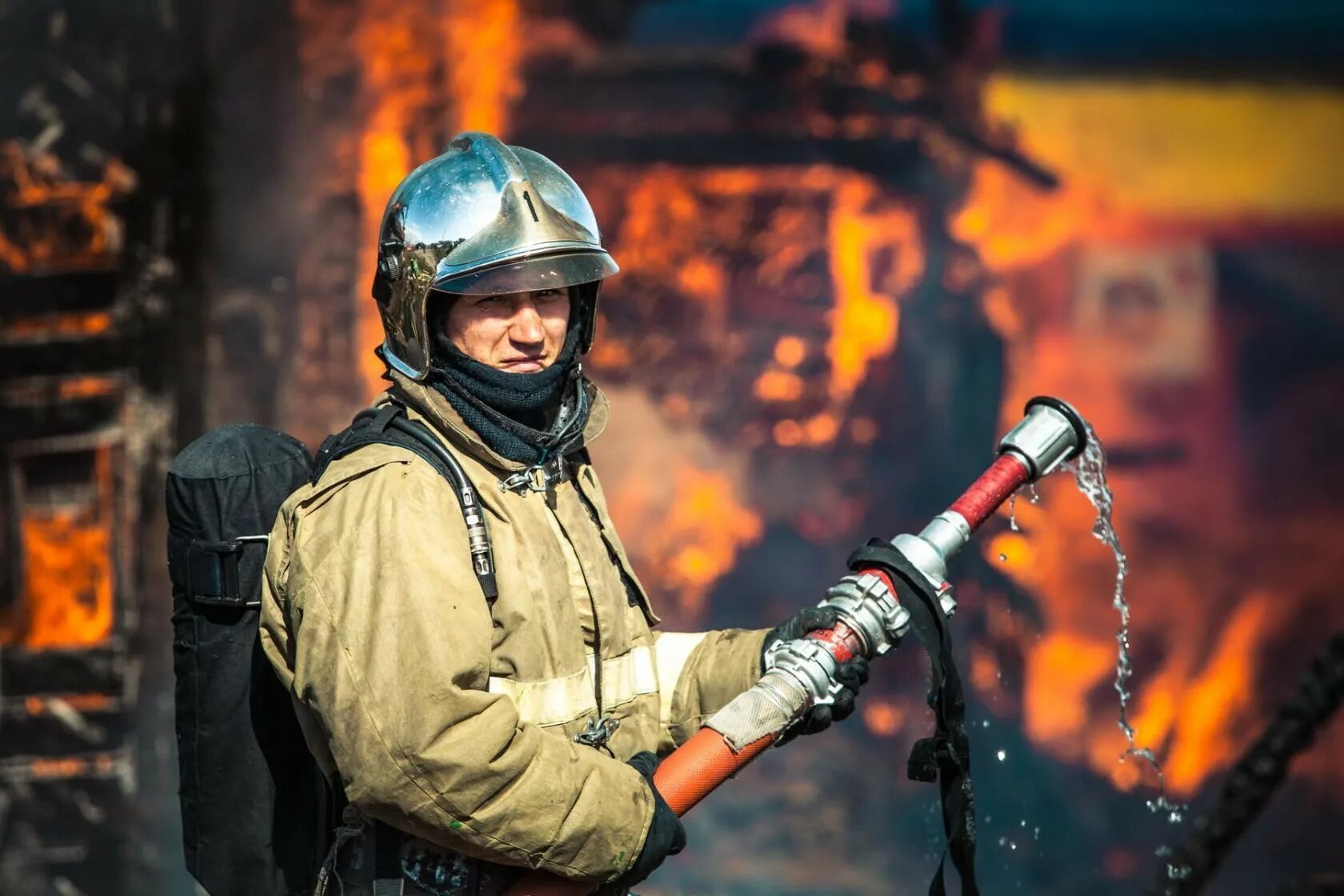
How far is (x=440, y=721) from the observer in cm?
240

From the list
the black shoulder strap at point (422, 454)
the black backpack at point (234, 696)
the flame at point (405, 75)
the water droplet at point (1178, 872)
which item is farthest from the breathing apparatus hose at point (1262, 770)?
the flame at point (405, 75)

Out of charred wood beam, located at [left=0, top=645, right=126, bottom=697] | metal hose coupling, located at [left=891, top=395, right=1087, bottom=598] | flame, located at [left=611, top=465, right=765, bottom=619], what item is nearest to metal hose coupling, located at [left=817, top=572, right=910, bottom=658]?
metal hose coupling, located at [left=891, top=395, right=1087, bottom=598]

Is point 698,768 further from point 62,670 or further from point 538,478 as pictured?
point 62,670

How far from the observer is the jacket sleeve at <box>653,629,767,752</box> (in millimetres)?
3104

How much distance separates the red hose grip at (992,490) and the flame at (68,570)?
4.15 meters

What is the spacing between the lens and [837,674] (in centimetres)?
291

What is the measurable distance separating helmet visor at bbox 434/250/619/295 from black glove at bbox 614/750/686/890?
0.96m

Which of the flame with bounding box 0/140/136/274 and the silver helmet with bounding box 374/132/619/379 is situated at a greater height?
the flame with bounding box 0/140/136/274

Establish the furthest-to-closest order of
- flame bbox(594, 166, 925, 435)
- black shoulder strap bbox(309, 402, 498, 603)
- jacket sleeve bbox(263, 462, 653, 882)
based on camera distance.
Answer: flame bbox(594, 166, 925, 435), black shoulder strap bbox(309, 402, 498, 603), jacket sleeve bbox(263, 462, 653, 882)

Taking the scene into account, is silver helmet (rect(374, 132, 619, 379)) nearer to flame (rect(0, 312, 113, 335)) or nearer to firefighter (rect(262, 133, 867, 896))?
firefighter (rect(262, 133, 867, 896))

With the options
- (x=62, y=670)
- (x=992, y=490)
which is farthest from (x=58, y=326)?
(x=992, y=490)

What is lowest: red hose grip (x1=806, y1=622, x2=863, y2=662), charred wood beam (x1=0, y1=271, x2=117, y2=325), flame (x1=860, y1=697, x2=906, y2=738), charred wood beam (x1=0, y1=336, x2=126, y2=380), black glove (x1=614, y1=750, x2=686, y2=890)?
flame (x1=860, y1=697, x2=906, y2=738)

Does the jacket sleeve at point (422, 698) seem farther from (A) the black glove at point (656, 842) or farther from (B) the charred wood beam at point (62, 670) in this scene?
(B) the charred wood beam at point (62, 670)

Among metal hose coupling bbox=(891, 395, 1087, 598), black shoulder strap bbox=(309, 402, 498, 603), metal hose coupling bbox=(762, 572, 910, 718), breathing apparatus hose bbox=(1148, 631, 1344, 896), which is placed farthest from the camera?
metal hose coupling bbox=(891, 395, 1087, 598)
